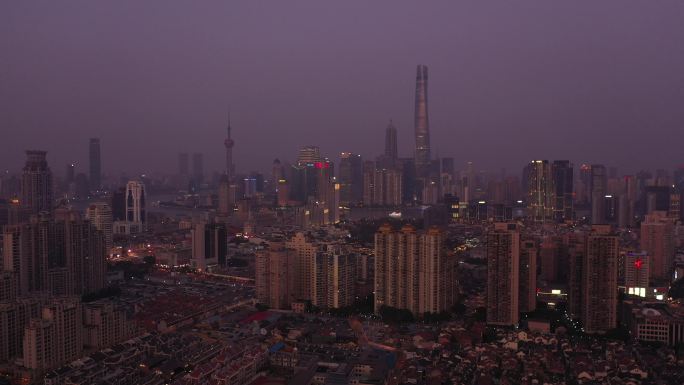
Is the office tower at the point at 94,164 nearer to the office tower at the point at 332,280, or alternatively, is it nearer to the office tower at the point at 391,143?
the office tower at the point at 391,143

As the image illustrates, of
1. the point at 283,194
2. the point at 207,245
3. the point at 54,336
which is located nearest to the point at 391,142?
the point at 283,194

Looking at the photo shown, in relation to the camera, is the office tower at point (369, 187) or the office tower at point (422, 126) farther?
the office tower at point (422, 126)

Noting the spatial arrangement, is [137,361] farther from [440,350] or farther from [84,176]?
[84,176]

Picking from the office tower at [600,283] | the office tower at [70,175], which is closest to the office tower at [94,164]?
the office tower at [70,175]

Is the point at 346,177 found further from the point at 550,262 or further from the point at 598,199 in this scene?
the point at 550,262

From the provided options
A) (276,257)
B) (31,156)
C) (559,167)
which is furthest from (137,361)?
(559,167)

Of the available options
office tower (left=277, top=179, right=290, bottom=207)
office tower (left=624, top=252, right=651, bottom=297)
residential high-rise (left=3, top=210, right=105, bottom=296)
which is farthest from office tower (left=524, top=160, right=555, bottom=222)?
residential high-rise (left=3, top=210, right=105, bottom=296)
